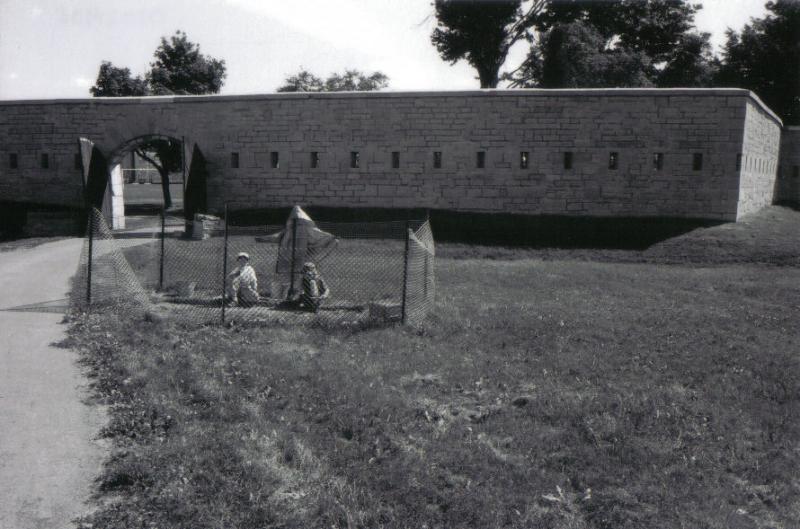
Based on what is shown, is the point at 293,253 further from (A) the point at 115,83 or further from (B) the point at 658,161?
(A) the point at 115,83

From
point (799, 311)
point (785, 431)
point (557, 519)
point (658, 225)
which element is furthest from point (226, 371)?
point (658, 225)

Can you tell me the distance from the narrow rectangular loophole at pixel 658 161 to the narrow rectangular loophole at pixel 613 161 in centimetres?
111

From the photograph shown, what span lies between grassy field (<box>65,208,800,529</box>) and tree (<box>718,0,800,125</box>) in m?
35.5

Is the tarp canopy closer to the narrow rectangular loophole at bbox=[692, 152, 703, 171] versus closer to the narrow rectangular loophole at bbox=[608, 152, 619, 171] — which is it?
the narrow rectangular loophole at bbox=[608, 152, 619, 171]

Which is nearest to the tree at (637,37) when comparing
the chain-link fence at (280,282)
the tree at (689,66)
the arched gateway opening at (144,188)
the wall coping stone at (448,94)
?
the tree at (689,66)

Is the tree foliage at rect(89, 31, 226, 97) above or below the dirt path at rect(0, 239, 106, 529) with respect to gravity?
above

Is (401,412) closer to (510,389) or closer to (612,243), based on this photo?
(510,389)

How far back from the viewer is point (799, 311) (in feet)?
36.7

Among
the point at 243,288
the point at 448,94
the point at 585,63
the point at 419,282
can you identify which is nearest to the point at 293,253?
the point at 243,288

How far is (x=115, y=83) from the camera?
34344mm

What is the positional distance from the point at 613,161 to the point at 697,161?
8.05 feet

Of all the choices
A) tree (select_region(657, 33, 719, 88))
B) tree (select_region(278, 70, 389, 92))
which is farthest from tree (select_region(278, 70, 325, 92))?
tree (select_region(657, 33, 719, 88))

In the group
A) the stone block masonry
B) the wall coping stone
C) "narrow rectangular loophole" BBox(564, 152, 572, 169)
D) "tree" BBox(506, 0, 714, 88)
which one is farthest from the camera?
"tree" BBox(506, 0, 714, 88)

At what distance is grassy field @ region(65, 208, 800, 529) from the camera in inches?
186
